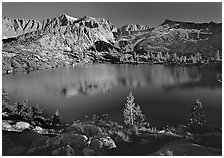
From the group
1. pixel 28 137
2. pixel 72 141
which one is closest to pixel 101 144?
pixel 72 141

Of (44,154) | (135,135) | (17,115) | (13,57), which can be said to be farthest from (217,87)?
(13,57)

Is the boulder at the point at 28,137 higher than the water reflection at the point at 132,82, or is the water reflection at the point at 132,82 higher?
the water reflection at the point at 132,82

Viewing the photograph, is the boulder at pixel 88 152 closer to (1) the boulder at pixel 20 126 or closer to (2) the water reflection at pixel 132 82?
(1) the boulder at pixel 20 126

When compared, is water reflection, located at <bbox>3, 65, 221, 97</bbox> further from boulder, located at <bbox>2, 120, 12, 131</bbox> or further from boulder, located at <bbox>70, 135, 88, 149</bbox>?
boulder, located at <bbox>70, 135, 88, 149</bbox>

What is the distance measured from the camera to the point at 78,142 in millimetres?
18547

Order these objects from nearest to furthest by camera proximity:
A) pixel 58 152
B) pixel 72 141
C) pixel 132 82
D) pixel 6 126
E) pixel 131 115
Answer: pixel 58 152
pixel 72 141
pixel 6 126
pixel 131 115
pixel 132 82

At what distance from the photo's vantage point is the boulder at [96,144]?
58.6 ft

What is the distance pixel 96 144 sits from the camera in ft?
59.8

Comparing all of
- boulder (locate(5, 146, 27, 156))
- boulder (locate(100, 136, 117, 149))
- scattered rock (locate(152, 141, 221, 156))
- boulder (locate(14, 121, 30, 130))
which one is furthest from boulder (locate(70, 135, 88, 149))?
boulder (locate(14, 121, 30, 130))

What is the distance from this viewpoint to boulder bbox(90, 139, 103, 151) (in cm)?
1787

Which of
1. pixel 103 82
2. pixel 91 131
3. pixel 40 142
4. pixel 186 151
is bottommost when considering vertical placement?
pixel 186 151

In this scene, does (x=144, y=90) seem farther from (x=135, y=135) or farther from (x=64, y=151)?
(x=64, y=151)

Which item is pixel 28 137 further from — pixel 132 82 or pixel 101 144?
pixel 132 82

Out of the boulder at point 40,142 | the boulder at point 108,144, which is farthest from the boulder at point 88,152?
the boulder at point 40,142
